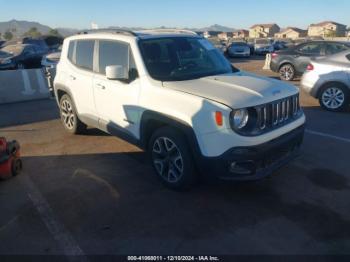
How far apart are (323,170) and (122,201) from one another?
9.56ft

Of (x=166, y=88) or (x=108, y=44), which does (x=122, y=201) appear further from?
(x=108, y=44)

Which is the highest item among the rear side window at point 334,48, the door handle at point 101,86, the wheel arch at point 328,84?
the rear side window at point 334,48

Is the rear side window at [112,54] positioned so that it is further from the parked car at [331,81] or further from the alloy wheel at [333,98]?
the alloy wheel at [333,98]

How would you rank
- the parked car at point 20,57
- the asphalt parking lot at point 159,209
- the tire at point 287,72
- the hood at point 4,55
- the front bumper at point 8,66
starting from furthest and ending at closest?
1. the hood at point 4,55
2. the parked car at point 20,57
3. the front bumper at point 8,66
4. the tire at point 287,72
5. the asphalt parking lot at point 159,209

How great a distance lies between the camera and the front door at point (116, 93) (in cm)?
462

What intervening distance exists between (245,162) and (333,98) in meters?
5.72

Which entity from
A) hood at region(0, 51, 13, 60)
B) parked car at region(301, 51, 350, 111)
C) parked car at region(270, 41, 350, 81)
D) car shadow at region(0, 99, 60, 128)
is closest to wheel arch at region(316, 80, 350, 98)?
parked car at region(301, 51, 350, 111)

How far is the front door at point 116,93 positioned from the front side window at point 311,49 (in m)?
9.79

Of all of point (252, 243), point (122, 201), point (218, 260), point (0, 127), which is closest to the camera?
point (218, 260)

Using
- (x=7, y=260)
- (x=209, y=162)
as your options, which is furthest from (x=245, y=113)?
(x=7, y=260)

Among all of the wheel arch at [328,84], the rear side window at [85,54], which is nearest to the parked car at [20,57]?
the rear side window at [85,54]

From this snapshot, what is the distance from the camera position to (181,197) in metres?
4.20

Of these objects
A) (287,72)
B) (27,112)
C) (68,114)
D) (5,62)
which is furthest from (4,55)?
(287,72)

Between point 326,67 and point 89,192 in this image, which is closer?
point 89,192
